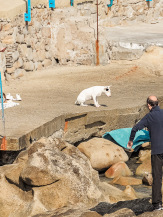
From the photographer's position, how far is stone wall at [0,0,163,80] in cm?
1814

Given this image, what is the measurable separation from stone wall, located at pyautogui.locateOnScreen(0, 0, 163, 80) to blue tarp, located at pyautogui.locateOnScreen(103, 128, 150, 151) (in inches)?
177

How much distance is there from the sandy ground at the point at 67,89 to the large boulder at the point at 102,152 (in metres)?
0.86

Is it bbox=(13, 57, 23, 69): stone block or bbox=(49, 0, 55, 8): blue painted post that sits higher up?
bbox=(49, 0, 55, 8): blue painted post

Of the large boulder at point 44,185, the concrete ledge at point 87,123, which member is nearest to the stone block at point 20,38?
the concrete ledge at point 87,123

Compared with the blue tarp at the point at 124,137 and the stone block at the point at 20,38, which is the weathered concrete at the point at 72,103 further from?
the stone block at the point at 20,38

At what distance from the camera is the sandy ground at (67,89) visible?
42.4 ft

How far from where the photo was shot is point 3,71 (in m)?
17.6

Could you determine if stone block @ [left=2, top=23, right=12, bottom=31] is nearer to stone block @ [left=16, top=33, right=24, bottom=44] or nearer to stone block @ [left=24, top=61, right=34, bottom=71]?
stone block @ [left=16, top=33, right=24, bottom=44]

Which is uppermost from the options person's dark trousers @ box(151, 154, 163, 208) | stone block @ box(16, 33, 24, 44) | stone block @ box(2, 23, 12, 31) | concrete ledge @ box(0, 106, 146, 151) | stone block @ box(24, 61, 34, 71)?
stone block @ box(2, 23, 12, 31)

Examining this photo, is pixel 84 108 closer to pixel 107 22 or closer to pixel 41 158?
pixel 41 158

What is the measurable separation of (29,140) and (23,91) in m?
5.59

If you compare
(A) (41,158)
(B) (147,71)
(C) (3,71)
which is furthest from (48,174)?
(B) (147,71)

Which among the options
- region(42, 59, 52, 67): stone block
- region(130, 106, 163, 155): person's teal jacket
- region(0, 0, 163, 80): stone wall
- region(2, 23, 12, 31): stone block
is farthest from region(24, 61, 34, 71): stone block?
region(130, 106, 163, 155): person's teal jacket

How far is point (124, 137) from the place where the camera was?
48.7ft
